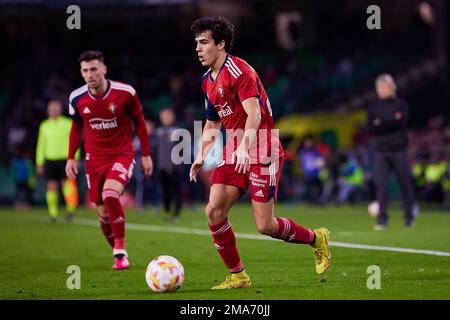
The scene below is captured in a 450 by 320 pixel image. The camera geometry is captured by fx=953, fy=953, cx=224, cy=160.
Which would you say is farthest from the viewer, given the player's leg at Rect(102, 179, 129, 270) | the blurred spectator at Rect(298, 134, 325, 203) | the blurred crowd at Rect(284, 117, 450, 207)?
the blurred spectator at Rect(298, 134, 325, 203)

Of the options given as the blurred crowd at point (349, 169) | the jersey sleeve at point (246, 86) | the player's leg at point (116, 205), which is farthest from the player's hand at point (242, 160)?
the blurred crowd at point (349, 169)

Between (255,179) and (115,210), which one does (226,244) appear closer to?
(255,179)

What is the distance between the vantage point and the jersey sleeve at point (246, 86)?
27.2 feet

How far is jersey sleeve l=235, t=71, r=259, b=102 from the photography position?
27.2 ft

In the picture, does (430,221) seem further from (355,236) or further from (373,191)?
(373,191)

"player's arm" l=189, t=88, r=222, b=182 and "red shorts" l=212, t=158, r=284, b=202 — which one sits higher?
"player's arm" l=189, t=88, r=222, b=182

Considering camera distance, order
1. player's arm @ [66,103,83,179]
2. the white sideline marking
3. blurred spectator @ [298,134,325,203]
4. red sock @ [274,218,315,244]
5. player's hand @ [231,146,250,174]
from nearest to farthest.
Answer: player's hand @ [231,146,250,174] < red sock @ [274,218,315,244] < player's arm @ [66,103,83,179] < the white sideline marking < blurred spectator @ [298,134,325,203]

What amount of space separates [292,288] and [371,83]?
27.6 metres

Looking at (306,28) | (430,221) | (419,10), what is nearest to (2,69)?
(306,28)

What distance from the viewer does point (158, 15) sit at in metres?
38.8

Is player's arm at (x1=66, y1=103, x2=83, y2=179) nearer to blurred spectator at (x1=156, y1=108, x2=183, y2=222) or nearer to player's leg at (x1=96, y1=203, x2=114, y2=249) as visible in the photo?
player's leg at (x1=96, y1=203, x2=114, y2=249)

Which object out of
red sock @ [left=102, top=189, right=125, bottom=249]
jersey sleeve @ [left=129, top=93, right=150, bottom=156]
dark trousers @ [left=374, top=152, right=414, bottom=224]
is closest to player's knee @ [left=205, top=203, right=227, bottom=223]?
red sock @ [left=102, top=189, right=125, bottom=249]

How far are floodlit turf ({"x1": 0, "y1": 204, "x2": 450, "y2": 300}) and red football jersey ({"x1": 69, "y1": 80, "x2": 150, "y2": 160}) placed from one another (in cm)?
137

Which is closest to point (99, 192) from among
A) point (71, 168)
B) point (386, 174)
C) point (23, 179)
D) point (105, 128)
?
point (71, 168)
